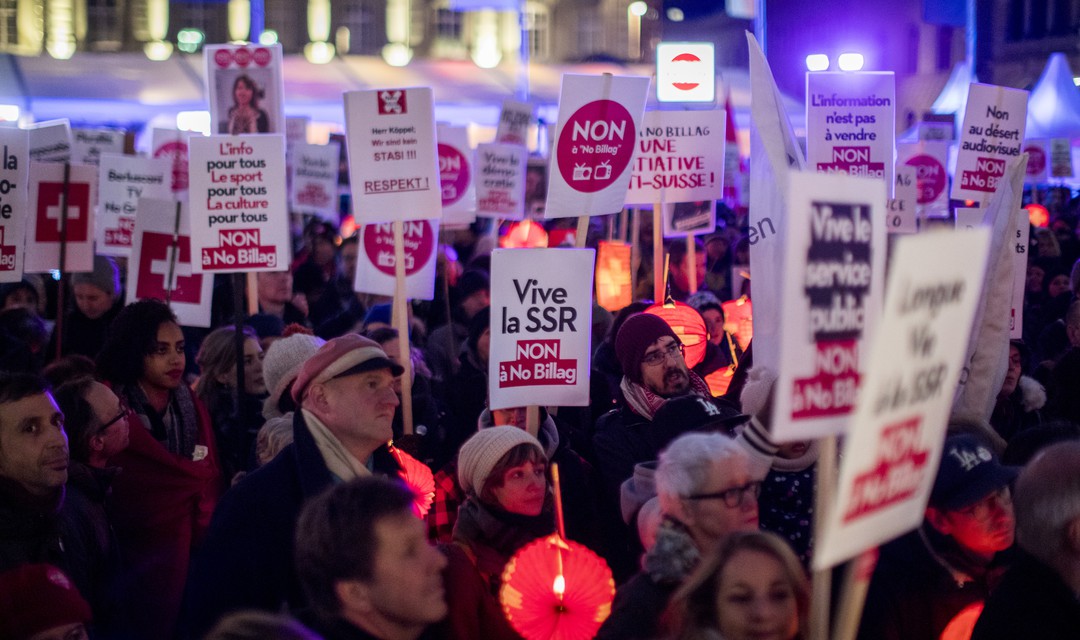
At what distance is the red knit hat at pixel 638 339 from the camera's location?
563 centimetres

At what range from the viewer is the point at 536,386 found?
5637 millimetres

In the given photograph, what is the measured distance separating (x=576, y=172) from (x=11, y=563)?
Result: 14.4 ft

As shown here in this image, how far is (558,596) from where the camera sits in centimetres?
385

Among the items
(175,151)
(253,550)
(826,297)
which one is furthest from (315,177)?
(826,297)

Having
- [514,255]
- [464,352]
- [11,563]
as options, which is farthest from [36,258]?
[11,563]

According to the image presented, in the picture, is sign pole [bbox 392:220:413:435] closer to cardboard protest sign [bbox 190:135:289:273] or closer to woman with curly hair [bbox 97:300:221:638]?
cardboard protest sign [bbox 190:135:289:273]

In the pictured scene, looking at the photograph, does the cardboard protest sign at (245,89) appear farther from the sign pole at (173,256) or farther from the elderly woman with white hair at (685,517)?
the elderly woman with white hair at (685,517)

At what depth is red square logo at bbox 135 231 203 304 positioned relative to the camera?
829cm

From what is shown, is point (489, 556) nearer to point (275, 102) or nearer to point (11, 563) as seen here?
point (11, 563)

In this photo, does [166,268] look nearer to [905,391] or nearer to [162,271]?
[162,271]

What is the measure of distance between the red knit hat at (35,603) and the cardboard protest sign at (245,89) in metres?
6.11

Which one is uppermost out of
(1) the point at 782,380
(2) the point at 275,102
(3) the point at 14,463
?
(2) the point at 275,102

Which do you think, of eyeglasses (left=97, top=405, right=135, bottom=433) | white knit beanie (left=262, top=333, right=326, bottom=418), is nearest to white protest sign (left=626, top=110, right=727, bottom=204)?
white knit beanie (left=262, top=333, right=326, bottom=418)

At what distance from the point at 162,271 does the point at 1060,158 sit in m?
17.8
